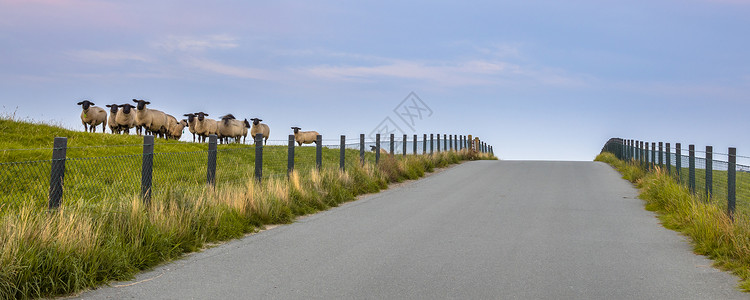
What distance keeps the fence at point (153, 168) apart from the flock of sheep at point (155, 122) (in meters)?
11.9

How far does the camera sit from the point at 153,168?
19734 millimetres

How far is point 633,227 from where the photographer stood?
10141 millimetres

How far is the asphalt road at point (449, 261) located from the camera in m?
5.80

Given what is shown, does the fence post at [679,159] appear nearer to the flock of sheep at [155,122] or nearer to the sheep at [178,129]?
the flock of sheep at [155,122]

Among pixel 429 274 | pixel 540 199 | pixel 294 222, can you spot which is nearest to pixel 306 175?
pixel 294 222

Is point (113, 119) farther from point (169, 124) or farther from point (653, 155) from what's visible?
point (653, 155)

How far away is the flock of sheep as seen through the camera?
118 ft

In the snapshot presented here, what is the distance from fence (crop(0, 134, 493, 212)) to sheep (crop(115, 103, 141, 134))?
A: 13.4 meters

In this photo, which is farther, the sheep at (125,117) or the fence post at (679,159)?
the sheep at (125,117)

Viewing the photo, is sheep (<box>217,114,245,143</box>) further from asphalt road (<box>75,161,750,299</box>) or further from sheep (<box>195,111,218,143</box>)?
asphalt road (<box>75,161,750,299</box>)

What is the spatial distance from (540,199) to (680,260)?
631 cm

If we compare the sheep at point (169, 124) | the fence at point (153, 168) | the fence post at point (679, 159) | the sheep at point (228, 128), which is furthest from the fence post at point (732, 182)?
the sheep at point (169, 124)

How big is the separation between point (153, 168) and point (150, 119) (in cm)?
1902

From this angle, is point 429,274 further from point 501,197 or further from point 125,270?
point 501,197
